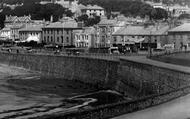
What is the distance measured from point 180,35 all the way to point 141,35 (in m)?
12.4

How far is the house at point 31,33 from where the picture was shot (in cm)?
13455

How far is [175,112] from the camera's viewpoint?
26047 mm

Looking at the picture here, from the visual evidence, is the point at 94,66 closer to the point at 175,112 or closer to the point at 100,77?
the point at 100,77

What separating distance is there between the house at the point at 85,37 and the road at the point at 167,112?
3336 inches

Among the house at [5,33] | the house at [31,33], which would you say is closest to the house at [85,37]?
the house at [31,33]

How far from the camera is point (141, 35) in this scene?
332 ft

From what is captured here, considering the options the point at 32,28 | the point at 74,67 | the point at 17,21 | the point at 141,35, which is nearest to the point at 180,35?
the point at 141,35

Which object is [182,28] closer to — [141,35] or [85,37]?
[141,35]

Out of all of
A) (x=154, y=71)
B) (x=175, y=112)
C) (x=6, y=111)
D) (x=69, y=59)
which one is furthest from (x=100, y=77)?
(x=175, y=112)

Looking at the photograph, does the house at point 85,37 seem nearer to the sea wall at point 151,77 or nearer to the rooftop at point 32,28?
the rooftop at point 32,28

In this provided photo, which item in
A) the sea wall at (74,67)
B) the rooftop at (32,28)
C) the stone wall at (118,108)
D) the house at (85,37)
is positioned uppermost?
the rooftop at (32,28)

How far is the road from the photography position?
81.7 feet

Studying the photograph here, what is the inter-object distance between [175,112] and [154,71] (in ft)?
65.1

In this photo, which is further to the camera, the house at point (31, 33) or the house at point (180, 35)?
the house at point (31, 33)
